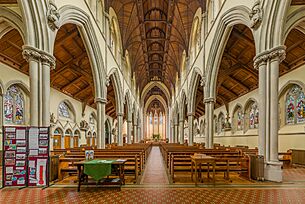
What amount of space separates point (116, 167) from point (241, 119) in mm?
14099

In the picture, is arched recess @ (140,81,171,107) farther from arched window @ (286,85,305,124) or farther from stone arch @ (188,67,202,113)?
arched window @ (286,85,305,124)

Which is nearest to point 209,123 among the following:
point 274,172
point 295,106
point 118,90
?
point 295,106

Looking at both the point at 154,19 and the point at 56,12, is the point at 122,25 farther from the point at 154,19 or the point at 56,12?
the point at 56,12

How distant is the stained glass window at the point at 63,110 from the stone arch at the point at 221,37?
37.2ft

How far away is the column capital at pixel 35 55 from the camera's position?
6590mm

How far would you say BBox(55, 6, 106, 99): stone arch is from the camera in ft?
28.7

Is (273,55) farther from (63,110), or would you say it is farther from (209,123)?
(63,110)

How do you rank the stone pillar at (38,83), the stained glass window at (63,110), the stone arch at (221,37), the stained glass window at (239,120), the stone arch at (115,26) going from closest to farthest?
the stone pillar at (38,83) → the stone arch at (221,37) → the stone arch at (115,26) → the stained glass window at (63,110) → the stained glass window at (239,120)

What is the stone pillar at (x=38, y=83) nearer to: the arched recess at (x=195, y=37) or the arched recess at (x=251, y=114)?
the arched recess at (x=195, y=37)

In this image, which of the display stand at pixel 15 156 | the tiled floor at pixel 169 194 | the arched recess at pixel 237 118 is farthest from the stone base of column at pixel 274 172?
the arched recess at pixel 237 118

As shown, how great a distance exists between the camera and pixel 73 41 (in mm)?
13227

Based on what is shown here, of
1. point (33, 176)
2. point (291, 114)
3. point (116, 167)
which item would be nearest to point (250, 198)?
point (116, 167)

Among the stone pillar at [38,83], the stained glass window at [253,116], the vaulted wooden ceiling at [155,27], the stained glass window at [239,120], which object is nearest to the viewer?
the stone pillar at [38,83]

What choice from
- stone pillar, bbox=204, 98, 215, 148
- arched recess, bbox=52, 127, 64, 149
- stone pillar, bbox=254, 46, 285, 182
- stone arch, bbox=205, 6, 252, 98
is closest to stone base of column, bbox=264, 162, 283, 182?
stone pillar, bbox=254, 46, 285, 182
